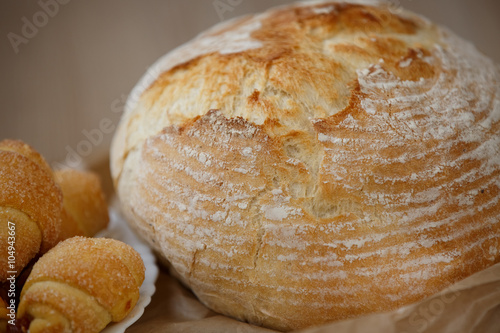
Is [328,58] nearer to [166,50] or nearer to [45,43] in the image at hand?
[166,50]

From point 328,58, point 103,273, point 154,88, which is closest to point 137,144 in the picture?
point 154,88

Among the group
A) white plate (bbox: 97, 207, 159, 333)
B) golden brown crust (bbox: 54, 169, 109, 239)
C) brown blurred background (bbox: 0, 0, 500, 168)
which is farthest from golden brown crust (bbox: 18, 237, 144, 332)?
brown blurred background (bbox: 0, 0, 500, 168)

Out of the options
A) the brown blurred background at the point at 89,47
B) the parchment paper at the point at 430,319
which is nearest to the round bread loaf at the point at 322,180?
the parchment paper at the point at 430,319

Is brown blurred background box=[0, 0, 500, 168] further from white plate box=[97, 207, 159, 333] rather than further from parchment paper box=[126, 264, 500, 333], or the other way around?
parchment paper box=[126, 264, 500, 333]

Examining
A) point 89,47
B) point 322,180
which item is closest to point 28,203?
point 322,180

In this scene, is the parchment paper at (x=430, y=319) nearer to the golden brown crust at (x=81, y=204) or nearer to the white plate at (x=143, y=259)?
the white plate at (x=143, y=259)

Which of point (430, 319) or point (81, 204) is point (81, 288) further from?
point (430, 319)
